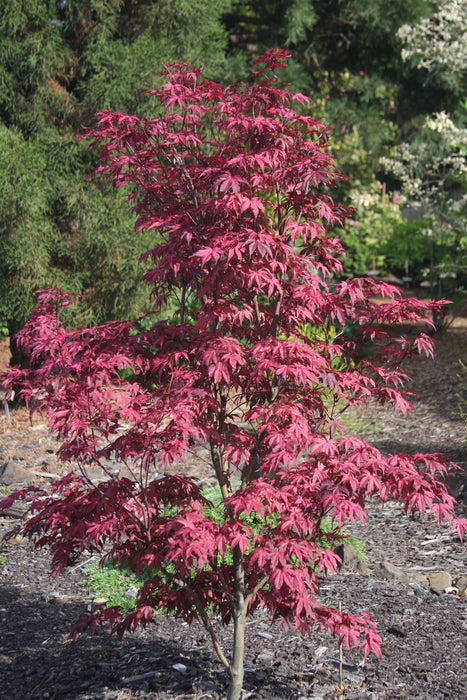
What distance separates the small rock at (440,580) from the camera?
3900mm

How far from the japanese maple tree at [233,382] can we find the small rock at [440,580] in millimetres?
1464

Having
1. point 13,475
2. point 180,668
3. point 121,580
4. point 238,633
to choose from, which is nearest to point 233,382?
point 238,633

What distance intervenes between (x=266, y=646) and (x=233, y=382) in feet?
4.67

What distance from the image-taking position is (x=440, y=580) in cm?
394

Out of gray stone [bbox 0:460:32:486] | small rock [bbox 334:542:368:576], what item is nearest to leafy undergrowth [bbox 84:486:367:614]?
small rock [bbox 334:542:368:576]

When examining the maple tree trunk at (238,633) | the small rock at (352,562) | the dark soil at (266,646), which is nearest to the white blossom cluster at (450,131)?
the dark soil at (266,646)

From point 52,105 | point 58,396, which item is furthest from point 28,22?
point 58,396

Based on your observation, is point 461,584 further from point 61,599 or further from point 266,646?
point 61,599

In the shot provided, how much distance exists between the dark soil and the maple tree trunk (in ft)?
0.68

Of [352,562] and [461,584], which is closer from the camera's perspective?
[461,584]

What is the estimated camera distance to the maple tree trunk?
104 inches

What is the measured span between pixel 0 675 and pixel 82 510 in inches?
44.5

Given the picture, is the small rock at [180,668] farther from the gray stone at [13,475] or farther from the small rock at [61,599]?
the gray stone at [13,475]

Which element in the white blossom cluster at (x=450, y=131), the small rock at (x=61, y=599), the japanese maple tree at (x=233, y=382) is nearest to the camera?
the japanese maple tree at (x=233, y=382)
